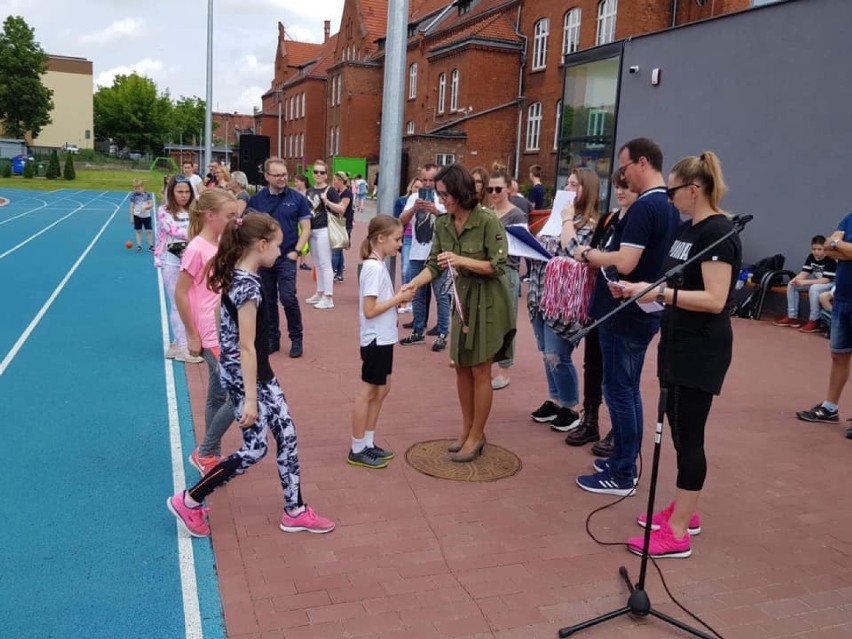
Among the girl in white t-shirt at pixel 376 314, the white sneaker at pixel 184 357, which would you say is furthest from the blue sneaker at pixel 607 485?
the white sneaker at pixel 184 357

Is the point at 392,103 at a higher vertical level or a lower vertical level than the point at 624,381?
higher

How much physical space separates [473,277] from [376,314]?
2.41 ft

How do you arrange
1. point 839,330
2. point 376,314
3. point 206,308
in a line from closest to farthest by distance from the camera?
point 376,314, point 206,308, point 839,330

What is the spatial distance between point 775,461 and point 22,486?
5.23m

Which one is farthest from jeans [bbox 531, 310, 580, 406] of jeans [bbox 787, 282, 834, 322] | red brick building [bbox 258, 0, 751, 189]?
red brick building [bbox 258, 0, 751, 189]

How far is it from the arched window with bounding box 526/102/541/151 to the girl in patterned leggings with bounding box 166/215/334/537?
1296 inches

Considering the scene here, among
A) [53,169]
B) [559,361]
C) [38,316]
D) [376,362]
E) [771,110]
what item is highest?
[771,110]

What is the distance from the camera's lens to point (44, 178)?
57.3 metres

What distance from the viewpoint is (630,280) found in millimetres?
4605

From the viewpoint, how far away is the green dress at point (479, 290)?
16.4ft

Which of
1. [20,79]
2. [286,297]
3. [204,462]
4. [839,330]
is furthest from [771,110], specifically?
[20,79]

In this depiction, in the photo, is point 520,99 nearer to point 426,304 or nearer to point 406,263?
point 406,263

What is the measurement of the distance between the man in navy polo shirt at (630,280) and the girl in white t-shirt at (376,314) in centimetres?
123

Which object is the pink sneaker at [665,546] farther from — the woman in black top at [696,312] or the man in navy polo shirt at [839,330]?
the man in navy polo shirt at [839,330]
